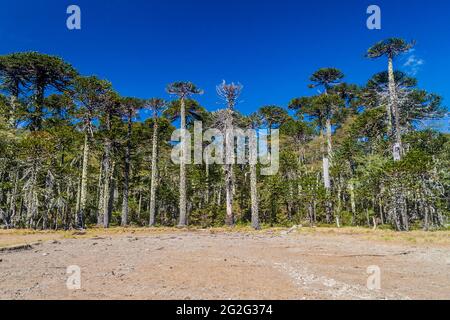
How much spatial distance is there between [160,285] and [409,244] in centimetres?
1091

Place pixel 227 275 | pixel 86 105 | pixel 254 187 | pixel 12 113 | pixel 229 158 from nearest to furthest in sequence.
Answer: pixel 227 275 → pixel 86 105 → pixel 254 187 → pixel 229 158 → pixel 12 113

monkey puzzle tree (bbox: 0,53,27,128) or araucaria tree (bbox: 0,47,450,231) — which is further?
monkey puzzle tree (bbox: 0,53,27,128)

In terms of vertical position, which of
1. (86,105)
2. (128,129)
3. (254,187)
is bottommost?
(254,187)

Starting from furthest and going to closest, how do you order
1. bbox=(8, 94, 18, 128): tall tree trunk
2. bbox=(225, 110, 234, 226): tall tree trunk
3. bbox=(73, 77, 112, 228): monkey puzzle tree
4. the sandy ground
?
bbox=(8, 94, 18, 128): tall tree trunk < bbox=(225, 110, 234, 226): tall tree trunk < bbox=(73, 77, 112, 228): monkey puzzle tree < the sandy ground

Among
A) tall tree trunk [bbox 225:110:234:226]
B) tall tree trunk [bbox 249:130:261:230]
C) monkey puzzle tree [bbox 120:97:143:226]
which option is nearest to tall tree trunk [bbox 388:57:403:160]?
tall tree trunk [bbox 249:130:261:230]

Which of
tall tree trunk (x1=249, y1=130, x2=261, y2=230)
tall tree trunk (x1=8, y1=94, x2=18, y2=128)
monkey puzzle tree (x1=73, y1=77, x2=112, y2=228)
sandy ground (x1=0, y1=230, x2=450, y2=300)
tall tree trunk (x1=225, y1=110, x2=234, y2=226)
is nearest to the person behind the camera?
sandy ground (x1=0, y1=230, x2=450, y2=300)

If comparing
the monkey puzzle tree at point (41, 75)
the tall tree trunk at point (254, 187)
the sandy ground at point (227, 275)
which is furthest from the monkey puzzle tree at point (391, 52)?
the monkey puzzle tree at point (41, 75)

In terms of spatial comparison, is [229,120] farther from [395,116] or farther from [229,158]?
[395,116]

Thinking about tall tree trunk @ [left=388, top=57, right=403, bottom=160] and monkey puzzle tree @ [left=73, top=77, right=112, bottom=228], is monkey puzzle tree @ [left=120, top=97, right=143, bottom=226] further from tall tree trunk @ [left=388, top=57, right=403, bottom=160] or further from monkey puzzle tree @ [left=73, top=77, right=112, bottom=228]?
tall tree trunk @ [left=388, top=57, right=403, bottom=160]

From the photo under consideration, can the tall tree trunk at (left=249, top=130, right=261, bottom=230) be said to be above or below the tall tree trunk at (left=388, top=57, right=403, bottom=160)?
below

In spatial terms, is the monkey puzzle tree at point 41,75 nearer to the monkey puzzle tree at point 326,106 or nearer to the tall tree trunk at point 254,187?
the tall tree trunk at point 254,187

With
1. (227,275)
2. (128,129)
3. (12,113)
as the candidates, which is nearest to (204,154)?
(128,129)
